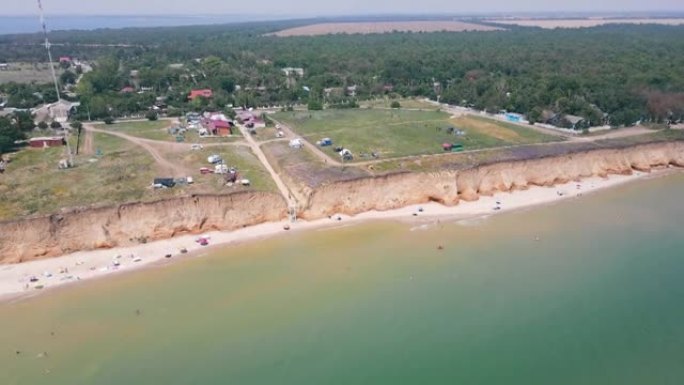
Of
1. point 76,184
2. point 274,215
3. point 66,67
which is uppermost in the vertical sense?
point 66,67

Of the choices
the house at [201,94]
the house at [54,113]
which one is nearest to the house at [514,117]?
the house at [201,94]

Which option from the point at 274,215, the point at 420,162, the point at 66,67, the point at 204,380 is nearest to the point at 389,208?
the point at 420,162

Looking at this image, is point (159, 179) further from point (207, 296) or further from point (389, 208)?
point (389, 208)

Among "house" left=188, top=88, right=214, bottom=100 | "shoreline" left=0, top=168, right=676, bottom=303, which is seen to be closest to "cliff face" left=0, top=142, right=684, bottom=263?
"shoreline" left=0, top=168, right=676, bottom=303

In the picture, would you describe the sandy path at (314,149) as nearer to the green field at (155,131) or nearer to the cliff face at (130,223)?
the green field at (155,131)

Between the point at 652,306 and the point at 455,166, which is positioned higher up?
the point at 455,166

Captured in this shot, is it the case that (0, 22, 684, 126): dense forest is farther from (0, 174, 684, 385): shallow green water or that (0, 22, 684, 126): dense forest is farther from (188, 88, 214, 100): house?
(0, 174, 684, 385): shallow green water

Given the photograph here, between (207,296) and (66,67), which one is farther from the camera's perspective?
(66,67)
